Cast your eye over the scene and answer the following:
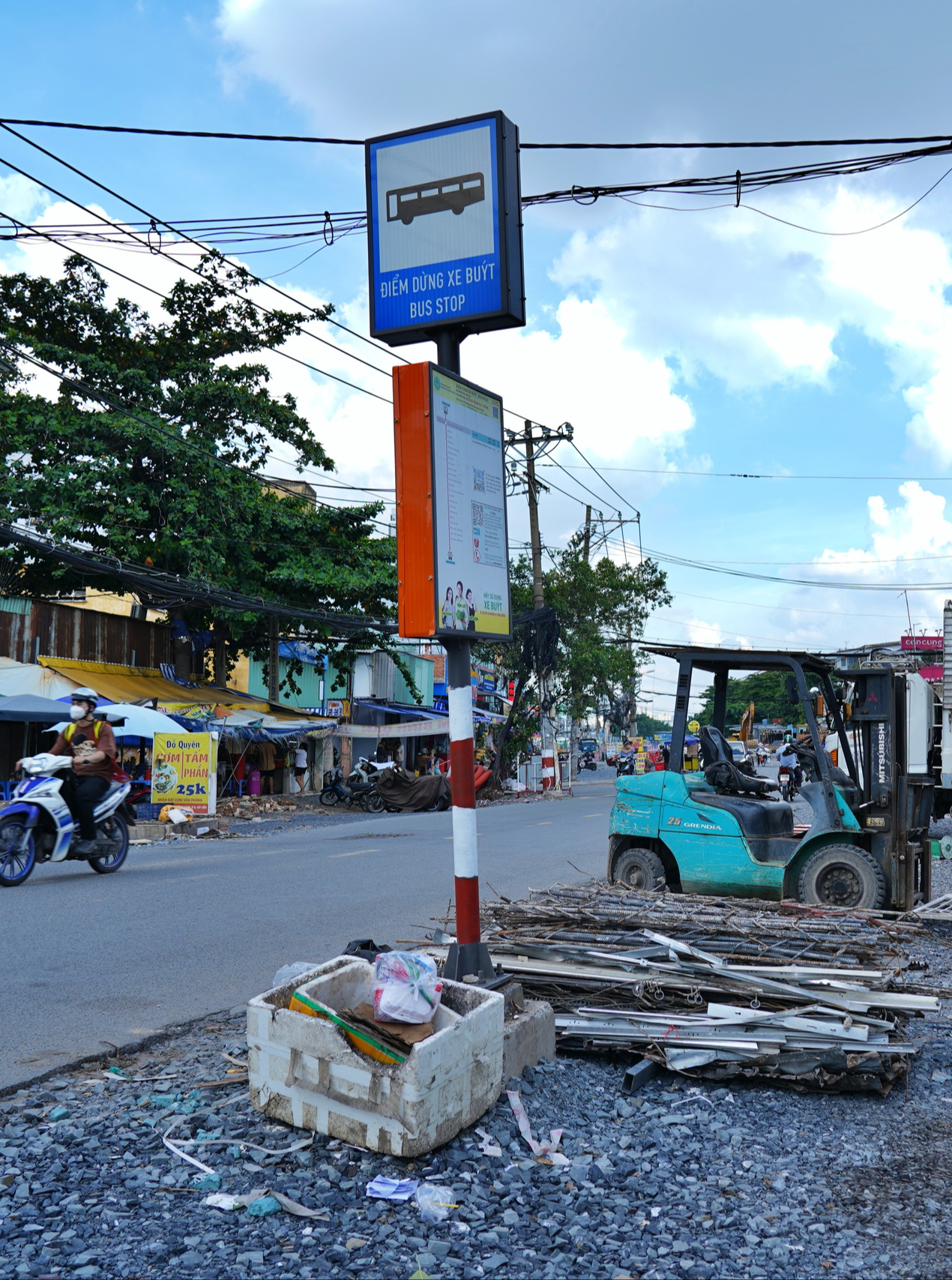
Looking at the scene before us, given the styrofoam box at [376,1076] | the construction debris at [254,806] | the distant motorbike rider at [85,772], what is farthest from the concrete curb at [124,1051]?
the construction debris at [254,806]

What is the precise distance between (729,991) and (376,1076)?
2.04m

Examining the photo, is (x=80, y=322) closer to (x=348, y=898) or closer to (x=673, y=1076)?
(x=348, y=898)

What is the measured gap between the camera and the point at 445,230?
5246 millimetres

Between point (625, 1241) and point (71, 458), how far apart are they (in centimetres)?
2609

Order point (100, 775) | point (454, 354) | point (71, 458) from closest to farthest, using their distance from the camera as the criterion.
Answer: point (454, 354) < point (100, 775) < point (71, 458)

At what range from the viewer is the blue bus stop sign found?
5.13m

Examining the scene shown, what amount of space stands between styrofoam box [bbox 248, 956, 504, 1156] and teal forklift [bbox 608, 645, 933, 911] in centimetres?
512

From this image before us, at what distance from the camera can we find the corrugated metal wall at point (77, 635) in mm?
23953

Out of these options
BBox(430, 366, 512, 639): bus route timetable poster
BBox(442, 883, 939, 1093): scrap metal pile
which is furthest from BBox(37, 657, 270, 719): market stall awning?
BBox(430, 366, 512, 639): bus route timetable poster

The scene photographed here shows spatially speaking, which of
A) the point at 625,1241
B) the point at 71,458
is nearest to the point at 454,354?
the point at 625,1241

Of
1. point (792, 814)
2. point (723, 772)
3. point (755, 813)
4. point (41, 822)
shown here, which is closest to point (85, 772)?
point (41, 822)

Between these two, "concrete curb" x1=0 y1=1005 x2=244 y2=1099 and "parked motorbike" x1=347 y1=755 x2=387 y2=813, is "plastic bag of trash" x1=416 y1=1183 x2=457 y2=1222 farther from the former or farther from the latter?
"parked motorbike" x1=347 y1=755 x2=387 y2=813

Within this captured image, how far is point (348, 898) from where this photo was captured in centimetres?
1046

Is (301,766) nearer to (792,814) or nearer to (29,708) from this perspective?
(29,708)
